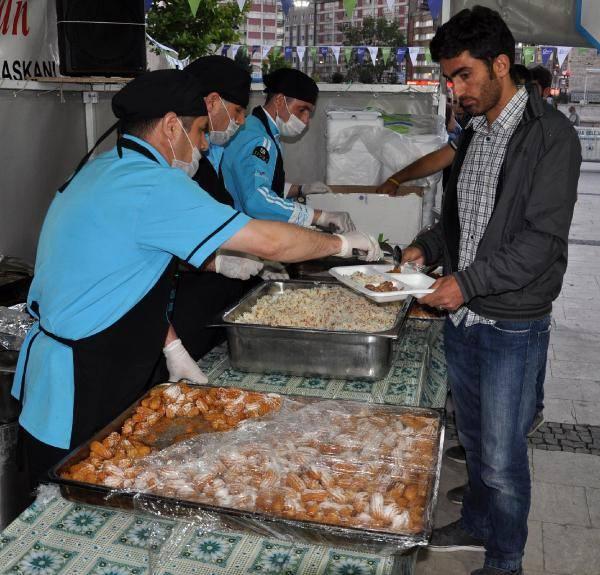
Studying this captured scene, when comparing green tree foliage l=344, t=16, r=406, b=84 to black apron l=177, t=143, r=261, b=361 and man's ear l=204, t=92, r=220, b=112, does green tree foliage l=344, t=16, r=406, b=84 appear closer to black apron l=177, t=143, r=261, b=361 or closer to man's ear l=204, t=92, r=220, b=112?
man's ear l=204, t=92, r=220, b=112

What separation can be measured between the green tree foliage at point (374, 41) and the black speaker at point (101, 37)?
1.81m

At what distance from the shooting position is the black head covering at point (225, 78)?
298 cm

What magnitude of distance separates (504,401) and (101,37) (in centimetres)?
294

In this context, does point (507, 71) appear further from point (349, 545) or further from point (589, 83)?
point (589, 83)

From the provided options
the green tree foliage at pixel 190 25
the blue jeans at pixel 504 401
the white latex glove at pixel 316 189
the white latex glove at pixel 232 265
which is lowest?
the blue jeans at pixel 504 401

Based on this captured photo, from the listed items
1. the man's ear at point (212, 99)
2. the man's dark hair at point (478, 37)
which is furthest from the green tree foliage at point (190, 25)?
the man's dark hair at point (478, 37)

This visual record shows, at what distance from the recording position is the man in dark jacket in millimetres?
1960

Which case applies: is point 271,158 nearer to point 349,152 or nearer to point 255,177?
point 255,177

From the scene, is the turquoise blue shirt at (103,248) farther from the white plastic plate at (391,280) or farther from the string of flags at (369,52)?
the string of flags at (369,52)

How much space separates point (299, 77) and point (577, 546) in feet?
8.71

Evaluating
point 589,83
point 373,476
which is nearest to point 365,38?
point 373,476

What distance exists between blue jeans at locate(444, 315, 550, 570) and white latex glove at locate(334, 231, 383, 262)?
1.26 ft

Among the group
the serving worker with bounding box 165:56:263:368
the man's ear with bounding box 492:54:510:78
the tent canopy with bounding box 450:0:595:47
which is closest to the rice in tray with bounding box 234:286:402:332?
the serving worker with bounding box 165:56:263:368

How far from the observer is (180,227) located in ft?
5.09
